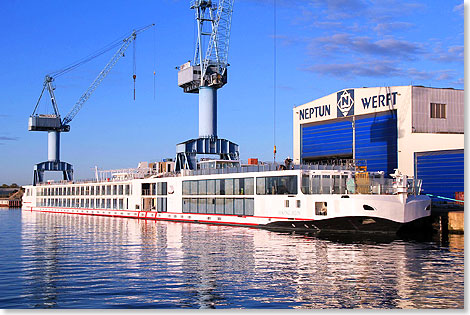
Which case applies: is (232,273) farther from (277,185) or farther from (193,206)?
(193,206)

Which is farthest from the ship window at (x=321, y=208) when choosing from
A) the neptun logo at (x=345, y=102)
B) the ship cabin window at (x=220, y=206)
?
the neptun logo at (x=345, y=102)

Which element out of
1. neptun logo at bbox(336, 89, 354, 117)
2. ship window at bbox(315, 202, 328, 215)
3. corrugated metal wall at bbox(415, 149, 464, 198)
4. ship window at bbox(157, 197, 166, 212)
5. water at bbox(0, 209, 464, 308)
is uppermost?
neptun logo at bbox(336, 89, 354, 117)

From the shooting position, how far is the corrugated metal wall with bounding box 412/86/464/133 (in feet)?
310

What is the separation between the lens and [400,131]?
94812 millimetres

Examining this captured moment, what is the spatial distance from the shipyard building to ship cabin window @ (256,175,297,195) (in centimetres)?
2782

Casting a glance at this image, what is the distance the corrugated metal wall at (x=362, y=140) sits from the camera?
318ft

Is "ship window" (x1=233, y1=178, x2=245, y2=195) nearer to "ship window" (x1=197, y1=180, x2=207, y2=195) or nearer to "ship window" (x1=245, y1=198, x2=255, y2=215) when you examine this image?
"ship window" (x1=245, y1=198, x2=255, y2=215)

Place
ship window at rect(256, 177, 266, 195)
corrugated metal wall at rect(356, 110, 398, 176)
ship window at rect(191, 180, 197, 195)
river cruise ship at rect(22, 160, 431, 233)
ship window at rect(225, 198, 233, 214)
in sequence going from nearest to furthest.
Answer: river cruise ship at rect(22, 160, 431, 233) < ship window at rect(256, 177, 266, 195) < ship window at rect(225, 198, 233, 214) < ship window at rect(191, 180, 197, 195) < corrugated metal wall at rect(356, 110, 398, 176)

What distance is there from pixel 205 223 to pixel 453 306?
58.0 metres

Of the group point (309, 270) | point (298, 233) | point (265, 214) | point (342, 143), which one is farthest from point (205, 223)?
point (309, 270)

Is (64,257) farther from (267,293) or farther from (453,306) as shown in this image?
(453,306)

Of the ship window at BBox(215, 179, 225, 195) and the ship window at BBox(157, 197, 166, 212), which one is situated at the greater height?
the ship window at BBox(215, 179, 225, 195)

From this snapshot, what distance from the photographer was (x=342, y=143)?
106438mm

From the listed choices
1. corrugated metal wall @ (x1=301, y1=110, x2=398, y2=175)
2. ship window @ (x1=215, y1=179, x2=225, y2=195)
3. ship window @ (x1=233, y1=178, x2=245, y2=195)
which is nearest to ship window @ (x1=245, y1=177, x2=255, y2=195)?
ship window @ (x1=233, y1=178, x2=245, y2=195)
